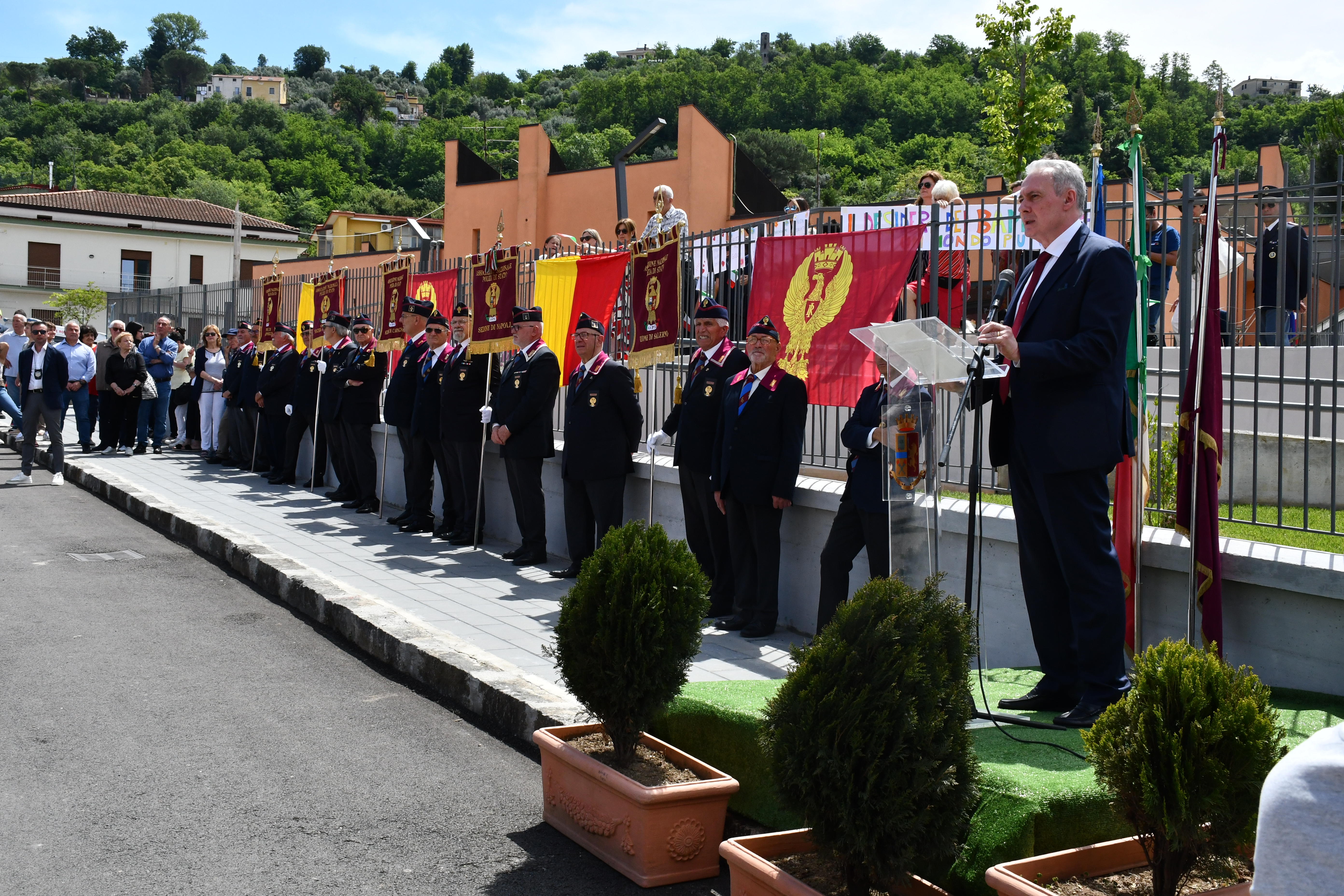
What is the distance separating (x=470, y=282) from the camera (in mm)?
12203

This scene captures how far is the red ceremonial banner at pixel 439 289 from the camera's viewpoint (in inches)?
493

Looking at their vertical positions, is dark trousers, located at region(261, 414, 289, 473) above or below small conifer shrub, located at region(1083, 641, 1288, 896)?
above

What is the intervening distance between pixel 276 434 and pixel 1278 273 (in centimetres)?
1322

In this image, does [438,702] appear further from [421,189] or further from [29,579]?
[421,189]

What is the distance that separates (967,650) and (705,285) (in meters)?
5.91

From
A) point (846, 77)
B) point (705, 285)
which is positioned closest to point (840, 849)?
point (705, 285)

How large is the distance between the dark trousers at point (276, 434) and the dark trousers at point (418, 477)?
439cm

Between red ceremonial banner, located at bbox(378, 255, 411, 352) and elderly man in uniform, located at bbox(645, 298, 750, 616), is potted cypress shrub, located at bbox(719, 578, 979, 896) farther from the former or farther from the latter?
red ceremonial banner, located at bbox(378, 255, 411, 352)

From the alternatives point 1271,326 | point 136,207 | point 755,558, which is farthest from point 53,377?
point 136,207

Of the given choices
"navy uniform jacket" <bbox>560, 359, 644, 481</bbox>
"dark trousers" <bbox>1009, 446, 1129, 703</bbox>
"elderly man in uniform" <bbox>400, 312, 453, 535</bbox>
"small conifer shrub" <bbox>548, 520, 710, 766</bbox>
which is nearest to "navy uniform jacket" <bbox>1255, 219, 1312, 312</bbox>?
"dark trousers" <bbox>1009, 446, 1129, 703</bbox>

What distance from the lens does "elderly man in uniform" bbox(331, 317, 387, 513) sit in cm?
1316

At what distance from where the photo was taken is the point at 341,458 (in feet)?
45.1

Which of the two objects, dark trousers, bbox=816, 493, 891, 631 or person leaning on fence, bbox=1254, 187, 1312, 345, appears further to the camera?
Result: dark trousers, bbox=816, 493, 891, 631

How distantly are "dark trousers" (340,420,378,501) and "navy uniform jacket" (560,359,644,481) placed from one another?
181 inches
